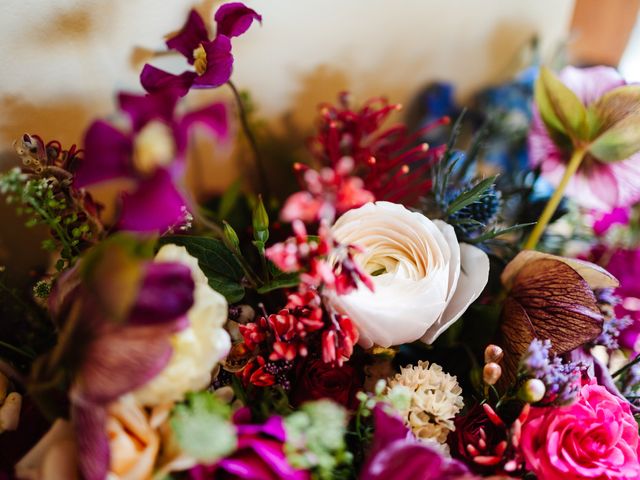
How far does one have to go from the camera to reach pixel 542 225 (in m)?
0.65

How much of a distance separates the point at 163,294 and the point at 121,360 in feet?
0.17

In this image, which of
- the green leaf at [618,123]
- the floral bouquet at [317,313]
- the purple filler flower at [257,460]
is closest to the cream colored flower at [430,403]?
the floral bouquet at [317,313]

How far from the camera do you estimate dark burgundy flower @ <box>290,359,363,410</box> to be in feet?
1.67

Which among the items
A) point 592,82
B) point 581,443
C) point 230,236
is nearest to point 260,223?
point 230,236

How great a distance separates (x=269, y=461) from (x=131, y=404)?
0.11m

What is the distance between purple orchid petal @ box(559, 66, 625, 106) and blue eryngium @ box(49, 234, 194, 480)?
21.5 inches

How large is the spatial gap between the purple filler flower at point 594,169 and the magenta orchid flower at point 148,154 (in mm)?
497

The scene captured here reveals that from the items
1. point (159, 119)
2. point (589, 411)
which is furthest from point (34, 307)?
point (589, 411)

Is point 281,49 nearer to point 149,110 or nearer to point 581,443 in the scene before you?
point 149,110

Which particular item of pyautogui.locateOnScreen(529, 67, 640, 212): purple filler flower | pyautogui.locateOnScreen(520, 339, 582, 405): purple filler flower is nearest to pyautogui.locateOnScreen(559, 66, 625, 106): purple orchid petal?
pyautogui.locateOnScreen(529, 67, 640, 212): purple filler flower

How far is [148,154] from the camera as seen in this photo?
1.15ft

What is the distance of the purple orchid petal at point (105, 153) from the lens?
37cm

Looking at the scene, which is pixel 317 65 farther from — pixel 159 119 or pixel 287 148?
pixel 159 119

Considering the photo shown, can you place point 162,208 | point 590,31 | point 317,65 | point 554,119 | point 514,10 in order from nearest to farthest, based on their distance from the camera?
1. point 162,208
2. point 554,119
3. point 317,65
4. point 514,10
5. point 590,31
